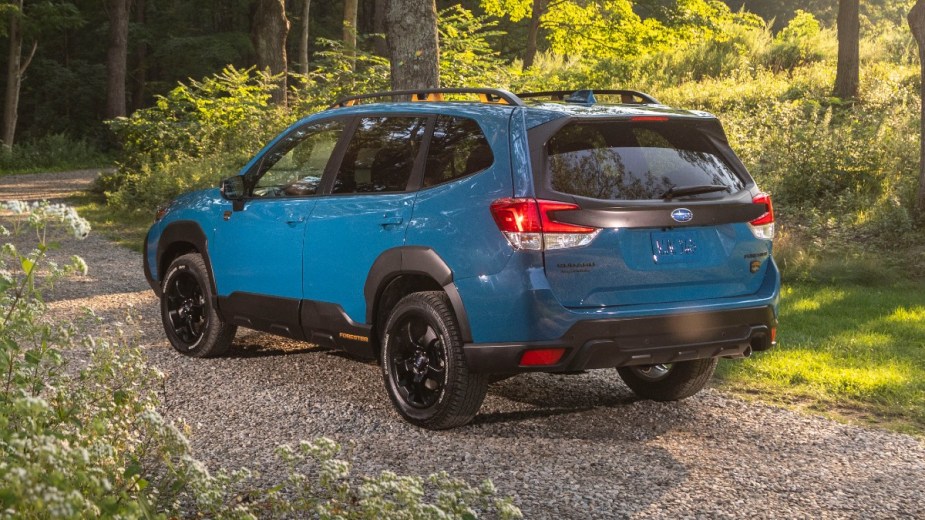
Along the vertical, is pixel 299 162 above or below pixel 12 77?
above

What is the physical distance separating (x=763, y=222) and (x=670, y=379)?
1.33 meters

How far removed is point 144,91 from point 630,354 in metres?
51.5

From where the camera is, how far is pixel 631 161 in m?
5.90

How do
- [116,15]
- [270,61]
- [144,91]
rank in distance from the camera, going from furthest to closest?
[144,91] < [116,15] < [270,61]

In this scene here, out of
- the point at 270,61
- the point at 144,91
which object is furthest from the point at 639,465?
the point at 144,91

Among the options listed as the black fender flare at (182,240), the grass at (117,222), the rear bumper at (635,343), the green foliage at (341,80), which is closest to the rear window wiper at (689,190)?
the rear bumper at (635,343)

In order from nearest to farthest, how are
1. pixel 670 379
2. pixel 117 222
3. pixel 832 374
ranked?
pixel 670 379 → pixel 832 374 → pixel 117 222

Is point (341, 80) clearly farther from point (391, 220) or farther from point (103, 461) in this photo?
point (103, 461)

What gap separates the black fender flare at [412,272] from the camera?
5941 millimetres

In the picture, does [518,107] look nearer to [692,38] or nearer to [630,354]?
[630,354]

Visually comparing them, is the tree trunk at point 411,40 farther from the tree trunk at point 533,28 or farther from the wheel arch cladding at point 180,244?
the tree trunk at point 533,28

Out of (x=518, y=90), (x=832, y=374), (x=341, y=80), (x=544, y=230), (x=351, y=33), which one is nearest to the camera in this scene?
(x=544, y=230)

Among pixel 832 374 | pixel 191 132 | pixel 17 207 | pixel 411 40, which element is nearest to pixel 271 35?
pixel 191 132

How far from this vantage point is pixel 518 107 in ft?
19.9
